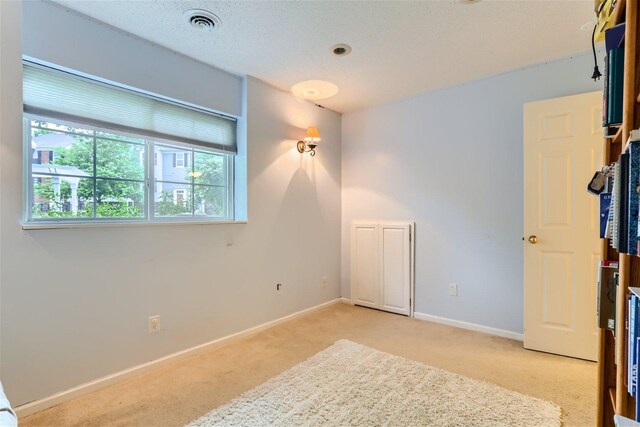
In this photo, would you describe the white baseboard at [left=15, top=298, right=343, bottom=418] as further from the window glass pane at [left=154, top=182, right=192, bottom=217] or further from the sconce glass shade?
the sconce glass shade

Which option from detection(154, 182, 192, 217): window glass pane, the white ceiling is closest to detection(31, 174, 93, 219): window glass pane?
detection(154, 182, 192, 217): window glass pane

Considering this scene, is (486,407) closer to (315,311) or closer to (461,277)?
(461,277)

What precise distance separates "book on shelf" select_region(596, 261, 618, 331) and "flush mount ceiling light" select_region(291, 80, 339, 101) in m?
2.58

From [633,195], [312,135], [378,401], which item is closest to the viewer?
[633,195]

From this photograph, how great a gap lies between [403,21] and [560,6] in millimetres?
930

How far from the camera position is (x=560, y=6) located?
200cm

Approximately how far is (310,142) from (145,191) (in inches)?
66.2

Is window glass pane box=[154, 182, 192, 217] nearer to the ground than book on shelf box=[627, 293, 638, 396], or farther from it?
farther from it

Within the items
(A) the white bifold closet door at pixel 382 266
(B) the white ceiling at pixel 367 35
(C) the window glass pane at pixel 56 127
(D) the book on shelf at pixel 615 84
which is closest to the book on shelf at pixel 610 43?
(D) the book on shelf at pixel 615 84

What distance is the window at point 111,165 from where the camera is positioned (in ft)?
6.54

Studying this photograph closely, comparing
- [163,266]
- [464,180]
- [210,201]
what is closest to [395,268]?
[464,180]

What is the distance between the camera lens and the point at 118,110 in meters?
2.30

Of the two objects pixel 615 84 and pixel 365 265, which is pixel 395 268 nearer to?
pixel 365 265

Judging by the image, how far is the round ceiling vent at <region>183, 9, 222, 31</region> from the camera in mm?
2041
